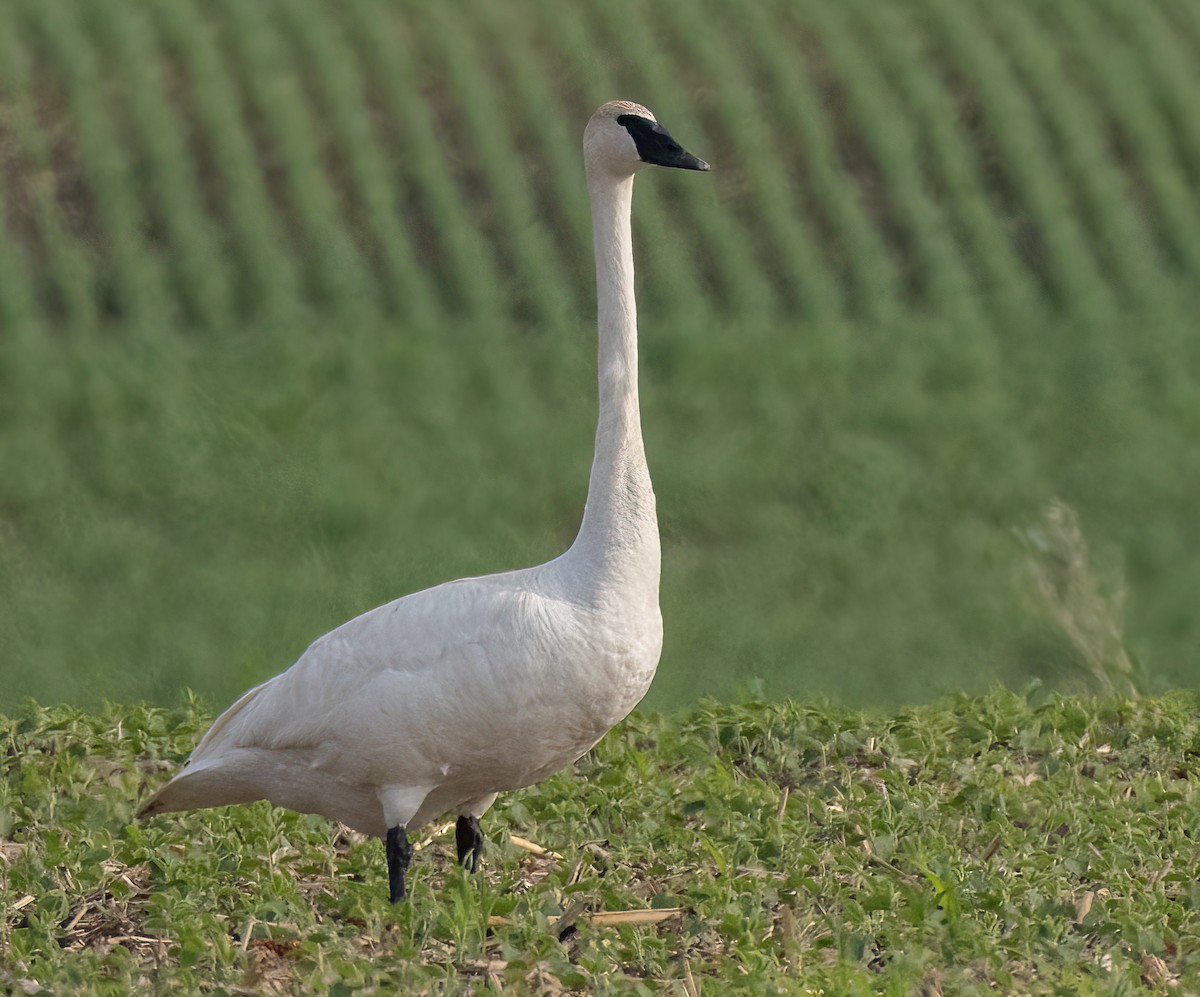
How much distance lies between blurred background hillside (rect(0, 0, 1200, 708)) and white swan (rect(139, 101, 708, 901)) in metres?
2.62

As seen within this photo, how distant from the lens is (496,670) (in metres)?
4.90

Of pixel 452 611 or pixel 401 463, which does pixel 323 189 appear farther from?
pixel 452 611

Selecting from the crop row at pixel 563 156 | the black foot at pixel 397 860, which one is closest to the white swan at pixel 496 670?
the black foot at pixel 397 860

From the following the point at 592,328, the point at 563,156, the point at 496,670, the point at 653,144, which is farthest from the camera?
the point at 563,156

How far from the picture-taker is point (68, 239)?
1435 centimetres

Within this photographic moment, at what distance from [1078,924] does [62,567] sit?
23.6ft

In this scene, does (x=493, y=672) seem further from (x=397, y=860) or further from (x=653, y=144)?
(x=653, y=144)

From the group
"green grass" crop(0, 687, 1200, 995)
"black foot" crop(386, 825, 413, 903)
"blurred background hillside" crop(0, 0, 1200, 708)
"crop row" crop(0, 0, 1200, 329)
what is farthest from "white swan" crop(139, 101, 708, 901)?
"crop row" crop(0, 0, 1200, 329)

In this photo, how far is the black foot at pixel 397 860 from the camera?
203 inches

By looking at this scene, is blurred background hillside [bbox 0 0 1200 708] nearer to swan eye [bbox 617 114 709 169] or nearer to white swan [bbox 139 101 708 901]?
white swan [bbox 139 101 708 901]

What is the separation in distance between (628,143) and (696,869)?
7.40ft

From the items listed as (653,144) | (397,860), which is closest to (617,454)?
(653,144)

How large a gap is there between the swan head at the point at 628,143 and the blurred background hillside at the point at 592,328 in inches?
118

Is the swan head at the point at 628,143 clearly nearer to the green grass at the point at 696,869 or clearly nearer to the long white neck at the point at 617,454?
the long white neck at the point at 617,454
